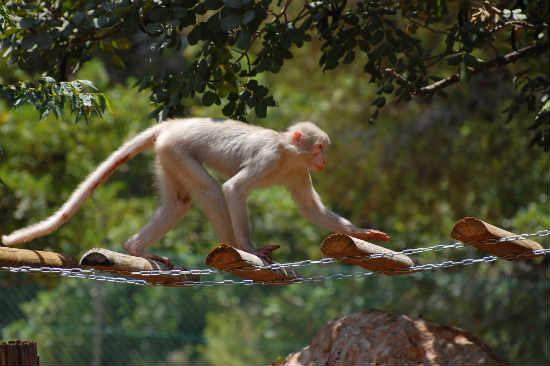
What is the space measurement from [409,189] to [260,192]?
2.20m

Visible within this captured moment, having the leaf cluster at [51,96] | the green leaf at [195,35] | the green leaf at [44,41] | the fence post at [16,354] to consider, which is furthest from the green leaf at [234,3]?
the fence post at [16,354]

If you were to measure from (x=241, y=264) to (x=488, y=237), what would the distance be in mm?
1262

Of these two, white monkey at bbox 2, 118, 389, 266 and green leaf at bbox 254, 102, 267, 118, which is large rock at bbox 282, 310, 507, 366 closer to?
white monkey at bbox 2, 118, 389, 266

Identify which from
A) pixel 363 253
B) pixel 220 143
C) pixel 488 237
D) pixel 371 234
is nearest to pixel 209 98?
pixel 220 143

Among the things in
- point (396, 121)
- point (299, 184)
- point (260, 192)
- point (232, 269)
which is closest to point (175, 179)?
point (299, 184)

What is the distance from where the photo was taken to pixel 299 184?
17.5ft

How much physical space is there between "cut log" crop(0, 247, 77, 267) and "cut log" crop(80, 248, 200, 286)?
0.24 metres

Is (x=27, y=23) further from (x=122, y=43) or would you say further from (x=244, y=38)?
(x=244, y=38)

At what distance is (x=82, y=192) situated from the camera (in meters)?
4.77

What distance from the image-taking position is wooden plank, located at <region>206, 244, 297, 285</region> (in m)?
3.73

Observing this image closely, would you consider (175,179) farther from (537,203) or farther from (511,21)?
(537,203)

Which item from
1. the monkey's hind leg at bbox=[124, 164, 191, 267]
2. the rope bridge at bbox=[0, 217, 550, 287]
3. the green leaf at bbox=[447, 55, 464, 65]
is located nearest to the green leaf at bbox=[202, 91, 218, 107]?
the monkey's hind leg at bbox=[124, 164, 191, 267]

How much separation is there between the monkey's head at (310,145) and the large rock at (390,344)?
110cm

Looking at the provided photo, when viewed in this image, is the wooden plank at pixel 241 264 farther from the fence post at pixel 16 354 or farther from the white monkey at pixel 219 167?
the fence post at pixel 16 354
